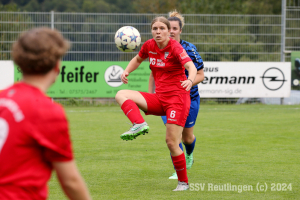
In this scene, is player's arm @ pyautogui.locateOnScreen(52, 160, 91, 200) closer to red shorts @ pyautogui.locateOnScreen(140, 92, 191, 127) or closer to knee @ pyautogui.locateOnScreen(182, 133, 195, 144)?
red shorts @ pyautogui.locateOnScreen(140, 92, 191, 127)

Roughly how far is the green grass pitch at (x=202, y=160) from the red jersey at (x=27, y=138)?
9.35 feet

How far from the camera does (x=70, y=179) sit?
75.1 inches

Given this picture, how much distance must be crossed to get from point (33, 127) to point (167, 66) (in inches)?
132

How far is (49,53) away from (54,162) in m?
0.47

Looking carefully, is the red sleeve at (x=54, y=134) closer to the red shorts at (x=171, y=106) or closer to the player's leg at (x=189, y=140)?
the red shorts at (x=171, y=106)

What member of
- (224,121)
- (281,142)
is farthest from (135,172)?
(224,121)

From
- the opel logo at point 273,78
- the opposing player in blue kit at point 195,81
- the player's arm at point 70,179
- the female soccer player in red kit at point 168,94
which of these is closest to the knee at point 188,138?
the opposing player in blue kit at point 195,81

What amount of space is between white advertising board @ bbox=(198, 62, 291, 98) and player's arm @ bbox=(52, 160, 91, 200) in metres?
14.6

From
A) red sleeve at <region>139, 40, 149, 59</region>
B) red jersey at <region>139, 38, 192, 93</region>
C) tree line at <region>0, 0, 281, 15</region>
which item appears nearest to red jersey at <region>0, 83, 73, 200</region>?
red jersey at <region>139, 38, 192, 93</region>

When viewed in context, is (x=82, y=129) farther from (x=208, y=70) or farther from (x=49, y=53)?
(x=49, y=53)

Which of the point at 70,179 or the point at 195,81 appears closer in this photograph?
the point at 70,179

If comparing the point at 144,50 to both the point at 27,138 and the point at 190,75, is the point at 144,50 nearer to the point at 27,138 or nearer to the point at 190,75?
the point at 190,75

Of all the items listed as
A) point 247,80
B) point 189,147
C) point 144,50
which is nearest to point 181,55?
point 144,50

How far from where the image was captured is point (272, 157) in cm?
688
